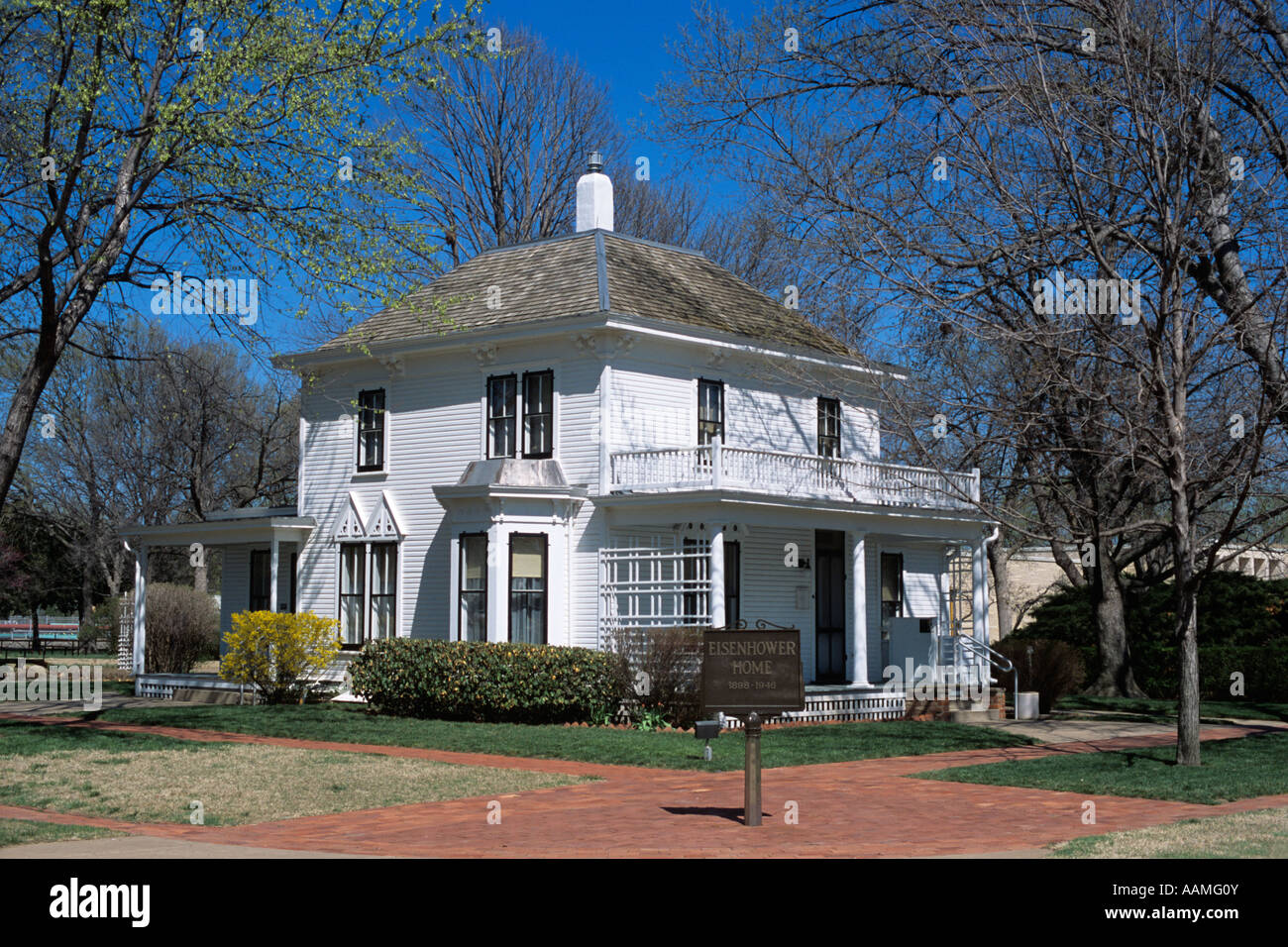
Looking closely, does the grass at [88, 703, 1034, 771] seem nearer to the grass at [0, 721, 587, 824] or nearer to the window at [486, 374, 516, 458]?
the grass at [0, 721, 587, 824]

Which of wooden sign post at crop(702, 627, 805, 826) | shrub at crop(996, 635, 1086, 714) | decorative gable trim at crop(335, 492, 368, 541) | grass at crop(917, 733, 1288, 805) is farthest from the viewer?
decorative gable trim at crop(335, 492, 368, 541)

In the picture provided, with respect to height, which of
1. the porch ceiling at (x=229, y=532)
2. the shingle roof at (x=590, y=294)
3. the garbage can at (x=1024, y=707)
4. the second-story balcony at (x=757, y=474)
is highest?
the shingle roof at (x=590, y=294)

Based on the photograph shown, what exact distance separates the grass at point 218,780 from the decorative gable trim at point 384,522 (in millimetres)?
9223

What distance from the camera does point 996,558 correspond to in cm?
4381

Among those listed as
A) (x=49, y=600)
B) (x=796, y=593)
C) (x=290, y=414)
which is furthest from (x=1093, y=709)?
(x=49, y=600)

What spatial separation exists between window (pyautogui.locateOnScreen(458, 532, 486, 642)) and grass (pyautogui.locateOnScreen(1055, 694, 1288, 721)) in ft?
39.8

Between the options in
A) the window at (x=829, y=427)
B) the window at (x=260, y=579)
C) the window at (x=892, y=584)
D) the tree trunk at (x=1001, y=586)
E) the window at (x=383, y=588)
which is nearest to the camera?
the window at (x=383, y=588)

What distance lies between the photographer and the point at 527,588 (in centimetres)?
2502

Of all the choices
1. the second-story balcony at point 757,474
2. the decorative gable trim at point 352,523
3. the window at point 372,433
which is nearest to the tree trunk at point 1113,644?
the second-story balcony at point 757,474

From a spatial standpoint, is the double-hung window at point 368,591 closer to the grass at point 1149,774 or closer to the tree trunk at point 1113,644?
the grass at point 1149,774

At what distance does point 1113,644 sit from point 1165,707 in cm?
397

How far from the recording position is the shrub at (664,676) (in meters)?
22.0

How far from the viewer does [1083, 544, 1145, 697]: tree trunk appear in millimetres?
32188

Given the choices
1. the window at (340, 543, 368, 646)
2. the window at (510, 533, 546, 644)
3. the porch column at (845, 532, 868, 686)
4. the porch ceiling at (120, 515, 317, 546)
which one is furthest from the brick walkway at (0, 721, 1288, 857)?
the porch ceiling at (120, 515, 317, 546)
